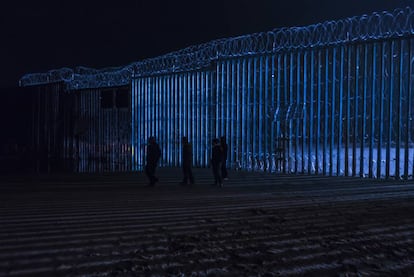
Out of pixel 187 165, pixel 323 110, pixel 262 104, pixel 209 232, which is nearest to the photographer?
pixel 209 232

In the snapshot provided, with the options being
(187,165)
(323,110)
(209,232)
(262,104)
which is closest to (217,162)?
(187,165)

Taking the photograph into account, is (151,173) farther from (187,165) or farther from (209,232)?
(209,232)

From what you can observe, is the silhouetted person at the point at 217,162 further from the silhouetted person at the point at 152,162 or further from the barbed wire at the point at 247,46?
the barbed wire at the point at 247,46

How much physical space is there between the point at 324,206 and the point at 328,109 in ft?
23.4

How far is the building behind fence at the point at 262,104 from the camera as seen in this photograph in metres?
14.8

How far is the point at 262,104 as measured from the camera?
18.8m

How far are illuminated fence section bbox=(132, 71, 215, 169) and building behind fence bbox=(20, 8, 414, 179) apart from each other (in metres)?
0.05

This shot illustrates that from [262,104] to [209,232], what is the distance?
1193 cm

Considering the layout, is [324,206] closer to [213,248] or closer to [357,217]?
[357,217]

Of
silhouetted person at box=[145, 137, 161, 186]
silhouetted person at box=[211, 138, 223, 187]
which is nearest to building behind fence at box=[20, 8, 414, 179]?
silhouetted person at box=[211, 138, 223, 187]

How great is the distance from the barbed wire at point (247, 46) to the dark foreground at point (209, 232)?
4.65 metres

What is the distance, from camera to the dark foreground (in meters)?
5.51

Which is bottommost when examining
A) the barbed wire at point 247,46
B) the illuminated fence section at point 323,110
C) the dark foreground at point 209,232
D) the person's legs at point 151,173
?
the dark foreground at point 209,232

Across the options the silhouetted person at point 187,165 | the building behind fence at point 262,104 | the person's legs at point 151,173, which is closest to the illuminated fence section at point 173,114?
the building behind fence at point 262,104
